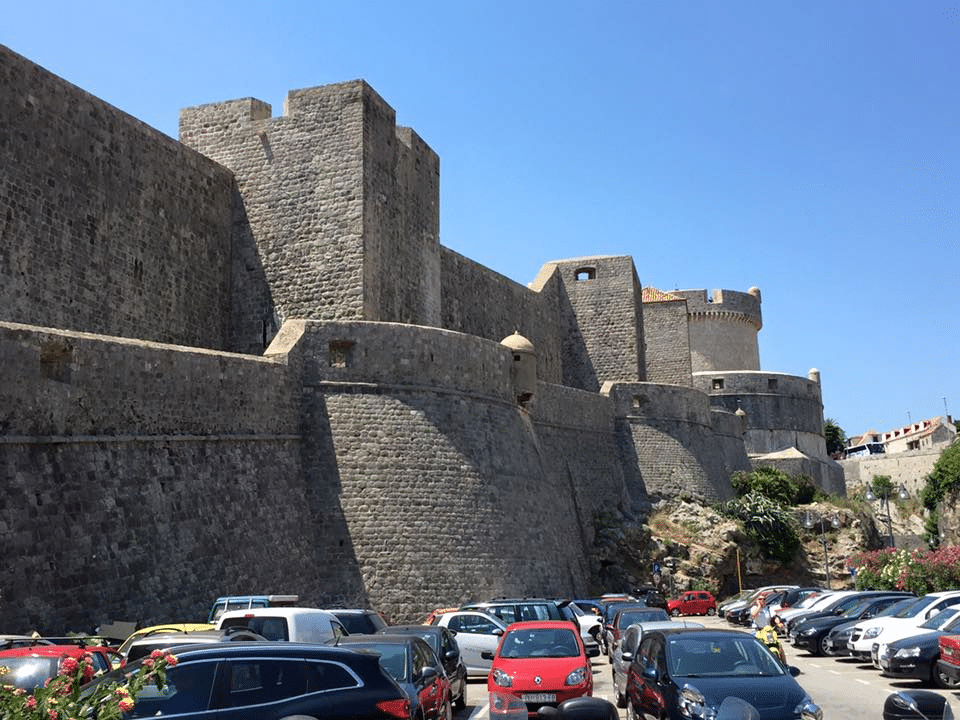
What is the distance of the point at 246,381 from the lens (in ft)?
68.9

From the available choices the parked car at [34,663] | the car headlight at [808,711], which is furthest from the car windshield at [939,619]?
the parked car at [34,663]

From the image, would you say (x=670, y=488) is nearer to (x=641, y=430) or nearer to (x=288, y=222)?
(x=641, y=430)

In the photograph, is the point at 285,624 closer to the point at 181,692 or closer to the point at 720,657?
the point at 720,657

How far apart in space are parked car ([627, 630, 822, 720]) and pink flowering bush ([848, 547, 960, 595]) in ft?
57.3

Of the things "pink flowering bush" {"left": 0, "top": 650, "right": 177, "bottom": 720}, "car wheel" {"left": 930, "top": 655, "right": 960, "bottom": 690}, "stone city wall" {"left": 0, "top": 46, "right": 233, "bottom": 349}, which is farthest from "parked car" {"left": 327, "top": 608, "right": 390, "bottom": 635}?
"stone city wall" {"left": 0, "top": 46, "right": 233, "bottom": 349}

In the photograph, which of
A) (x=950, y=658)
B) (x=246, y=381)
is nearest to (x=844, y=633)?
(x=950, y=658)

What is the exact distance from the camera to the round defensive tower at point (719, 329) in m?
59.9

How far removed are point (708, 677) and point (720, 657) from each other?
19.0 inches

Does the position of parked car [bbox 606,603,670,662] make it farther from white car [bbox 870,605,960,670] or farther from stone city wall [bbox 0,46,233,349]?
stone city wall [bbox 0,46,233,349]

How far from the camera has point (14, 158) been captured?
63.3ft

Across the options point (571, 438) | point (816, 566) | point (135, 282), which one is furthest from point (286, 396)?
point (816, 566)

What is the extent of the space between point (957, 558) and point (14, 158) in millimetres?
22894

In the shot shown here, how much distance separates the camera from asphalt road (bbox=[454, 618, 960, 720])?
497 inches

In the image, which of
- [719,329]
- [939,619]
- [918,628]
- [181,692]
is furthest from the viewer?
[719,329]
